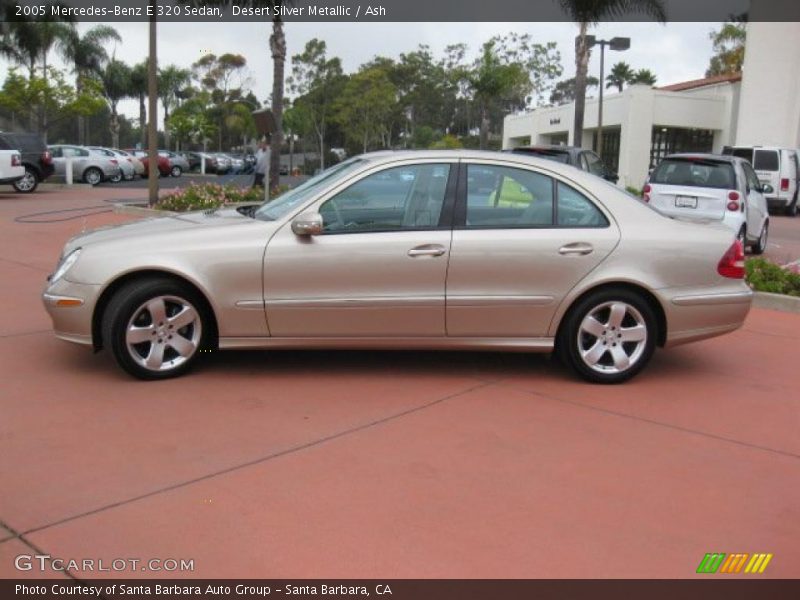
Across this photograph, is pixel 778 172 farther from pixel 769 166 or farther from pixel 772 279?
pixel 772 279

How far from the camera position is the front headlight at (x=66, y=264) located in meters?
5.25

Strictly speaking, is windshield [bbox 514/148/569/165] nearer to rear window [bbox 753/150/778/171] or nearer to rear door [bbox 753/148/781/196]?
rear door [bbox 753/148/781/196]

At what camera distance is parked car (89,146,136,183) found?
102 feet

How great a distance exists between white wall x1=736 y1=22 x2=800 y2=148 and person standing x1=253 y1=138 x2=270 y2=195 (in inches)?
850

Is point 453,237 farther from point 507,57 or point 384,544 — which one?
point 507,57

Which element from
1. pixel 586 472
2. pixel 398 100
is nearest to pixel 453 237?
pixel 586 472

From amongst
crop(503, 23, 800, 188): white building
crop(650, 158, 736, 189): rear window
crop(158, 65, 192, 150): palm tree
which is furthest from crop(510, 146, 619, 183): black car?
crop(158, 65, 192, 150): palm tree

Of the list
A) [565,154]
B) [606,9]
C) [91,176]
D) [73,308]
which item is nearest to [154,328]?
[73,308]

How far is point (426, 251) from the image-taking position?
529 cm

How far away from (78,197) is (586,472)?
2056 centimetres

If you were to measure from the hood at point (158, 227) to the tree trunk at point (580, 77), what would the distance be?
18481 millimetres

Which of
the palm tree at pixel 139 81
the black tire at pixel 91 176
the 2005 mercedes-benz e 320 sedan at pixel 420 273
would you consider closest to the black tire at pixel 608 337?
the 2005 mercedes-benz e 320 sedan at pixel 420 273

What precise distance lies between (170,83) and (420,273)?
59861 millimetres

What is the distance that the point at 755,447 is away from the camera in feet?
14.7
